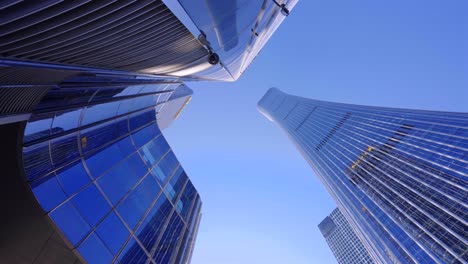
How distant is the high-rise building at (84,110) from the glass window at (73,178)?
0.05m

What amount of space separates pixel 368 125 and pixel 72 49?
115 meters

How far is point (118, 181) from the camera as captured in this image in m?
17.3

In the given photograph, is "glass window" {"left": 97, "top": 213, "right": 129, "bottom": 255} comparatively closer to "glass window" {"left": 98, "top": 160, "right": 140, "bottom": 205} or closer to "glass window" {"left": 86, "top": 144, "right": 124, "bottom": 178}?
"glass window" {"left": 98, "top": 160, "right": 140, "bottom": 205}

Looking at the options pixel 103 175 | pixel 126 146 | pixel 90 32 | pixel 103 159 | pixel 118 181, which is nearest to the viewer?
pixel 90 32

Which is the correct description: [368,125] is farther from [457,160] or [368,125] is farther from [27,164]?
[27,164]

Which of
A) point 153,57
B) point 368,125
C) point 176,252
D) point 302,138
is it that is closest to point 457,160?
point 368,125

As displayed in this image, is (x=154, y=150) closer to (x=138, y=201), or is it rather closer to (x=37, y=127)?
(x=138, y=201)

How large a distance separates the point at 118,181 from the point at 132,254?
4.01 meters

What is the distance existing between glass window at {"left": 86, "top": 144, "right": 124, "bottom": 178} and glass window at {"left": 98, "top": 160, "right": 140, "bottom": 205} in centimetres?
36

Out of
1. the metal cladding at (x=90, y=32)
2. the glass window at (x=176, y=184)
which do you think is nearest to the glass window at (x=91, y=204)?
the metal cladding at (x=90, y=32)

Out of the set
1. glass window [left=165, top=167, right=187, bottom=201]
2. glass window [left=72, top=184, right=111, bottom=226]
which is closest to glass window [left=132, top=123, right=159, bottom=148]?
glass window [left=165, top=167, right=187, bottom=201]

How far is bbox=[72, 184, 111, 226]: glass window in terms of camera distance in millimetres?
13156

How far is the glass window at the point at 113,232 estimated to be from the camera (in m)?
14.1

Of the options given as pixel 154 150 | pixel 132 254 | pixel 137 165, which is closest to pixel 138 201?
pixel 137 165
